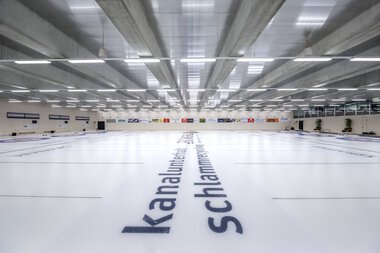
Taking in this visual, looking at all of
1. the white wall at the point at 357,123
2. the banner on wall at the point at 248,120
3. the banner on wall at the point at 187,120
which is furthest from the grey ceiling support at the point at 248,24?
the banner on wall at the point at 248,120

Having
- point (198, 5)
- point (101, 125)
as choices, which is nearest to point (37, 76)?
point (198, 5)

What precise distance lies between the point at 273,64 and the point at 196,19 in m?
5.36

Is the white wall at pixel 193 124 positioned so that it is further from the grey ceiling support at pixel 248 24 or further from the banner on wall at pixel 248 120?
the grey ceiling support at pixel 248 24

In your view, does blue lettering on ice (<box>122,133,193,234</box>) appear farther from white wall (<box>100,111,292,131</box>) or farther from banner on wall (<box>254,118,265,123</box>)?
banner on wall (<box>254,118,265,123</box>)

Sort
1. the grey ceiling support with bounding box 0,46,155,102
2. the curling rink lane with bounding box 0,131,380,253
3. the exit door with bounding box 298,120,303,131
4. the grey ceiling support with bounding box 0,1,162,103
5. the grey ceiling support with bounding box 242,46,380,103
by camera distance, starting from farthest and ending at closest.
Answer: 1. the exit door with bounding box 298,120,303,131
2. the grey ceiling support with bounding box 242,46,380,103
3. the grey ceiling support with bounding box 0,46,155,102
4. the grey ceiling support with bounding box 0,1,162,103
5. the curling rink lane with bounding box 0,131,380,253

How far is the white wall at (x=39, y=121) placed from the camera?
18.1 m

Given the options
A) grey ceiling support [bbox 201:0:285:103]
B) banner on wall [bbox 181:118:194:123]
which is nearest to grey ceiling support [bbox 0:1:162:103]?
grey ceiling support [bbox 201:0:285:103]

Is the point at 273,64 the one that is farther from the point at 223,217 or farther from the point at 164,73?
the point at 223,217

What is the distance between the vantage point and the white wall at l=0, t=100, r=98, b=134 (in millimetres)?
18141

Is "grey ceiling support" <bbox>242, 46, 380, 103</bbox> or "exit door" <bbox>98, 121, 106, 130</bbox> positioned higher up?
"grey ceiling support" <bbox>242, 46, 380, 103</bbox>

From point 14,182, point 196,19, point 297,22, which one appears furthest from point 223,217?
point 297,22

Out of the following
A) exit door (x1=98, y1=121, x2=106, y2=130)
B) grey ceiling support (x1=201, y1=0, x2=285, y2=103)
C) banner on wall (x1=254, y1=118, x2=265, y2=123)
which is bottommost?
exit door (x1=98, y1=121, x2=106, y2=130)

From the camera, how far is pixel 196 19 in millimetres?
5055

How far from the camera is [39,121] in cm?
2195
